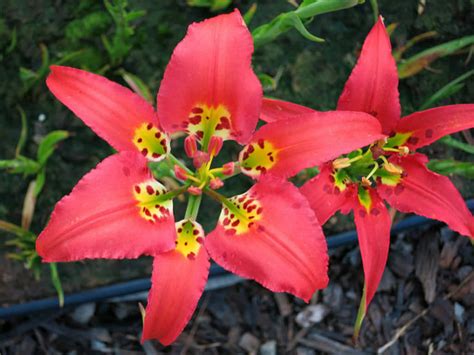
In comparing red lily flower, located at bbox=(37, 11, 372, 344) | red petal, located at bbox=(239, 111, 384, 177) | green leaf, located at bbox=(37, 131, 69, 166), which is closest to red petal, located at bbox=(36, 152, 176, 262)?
red lily flower, located at bbox=(37, 11, 372, 344)

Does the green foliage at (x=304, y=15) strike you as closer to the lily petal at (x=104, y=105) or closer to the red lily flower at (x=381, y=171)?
the red lily flower at (x=381, y=171)

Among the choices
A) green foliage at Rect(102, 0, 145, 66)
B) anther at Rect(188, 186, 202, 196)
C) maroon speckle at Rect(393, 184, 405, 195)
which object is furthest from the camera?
green foliage at Rect(102, 0, 145, 66)

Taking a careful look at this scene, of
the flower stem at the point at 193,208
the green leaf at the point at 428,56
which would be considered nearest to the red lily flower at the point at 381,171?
the flower stem at the point at 193,208

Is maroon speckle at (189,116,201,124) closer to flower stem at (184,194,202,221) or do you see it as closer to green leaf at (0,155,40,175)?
flower stem at (184,194,202,221)

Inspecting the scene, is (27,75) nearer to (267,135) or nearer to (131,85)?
(131,85)

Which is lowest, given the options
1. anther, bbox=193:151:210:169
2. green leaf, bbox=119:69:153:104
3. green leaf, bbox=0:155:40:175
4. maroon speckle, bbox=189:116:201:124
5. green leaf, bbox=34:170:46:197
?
green leaf, bbox=34:170:46:197

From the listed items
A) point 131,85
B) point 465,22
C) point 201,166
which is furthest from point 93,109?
point 465,22
